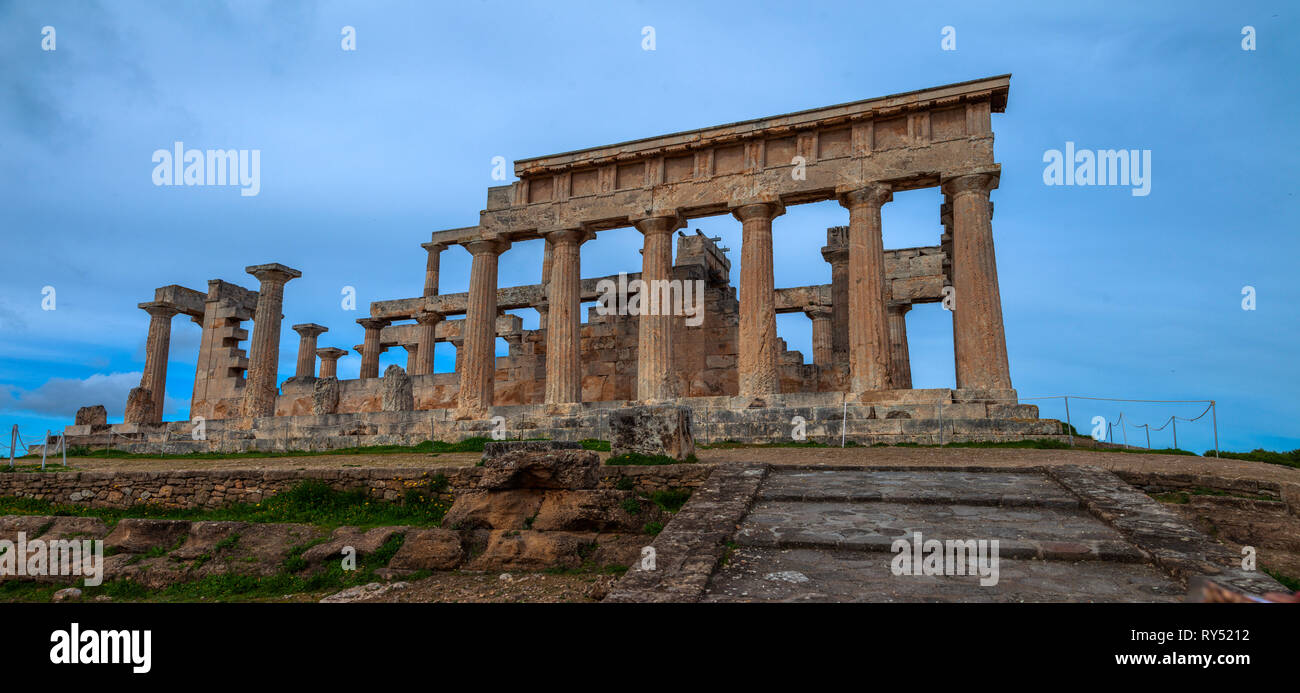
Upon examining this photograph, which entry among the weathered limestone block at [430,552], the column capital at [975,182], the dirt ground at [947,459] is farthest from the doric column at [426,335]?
the weathered limestone block at [430,552]

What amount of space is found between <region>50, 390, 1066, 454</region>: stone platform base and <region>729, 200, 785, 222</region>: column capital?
198 inches

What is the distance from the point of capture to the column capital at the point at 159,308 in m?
30.6

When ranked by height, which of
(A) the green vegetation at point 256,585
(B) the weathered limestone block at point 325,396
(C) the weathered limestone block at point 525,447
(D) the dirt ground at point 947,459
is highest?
(B) the weathered limestone block at point 325,396

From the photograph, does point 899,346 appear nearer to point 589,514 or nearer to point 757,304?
point 757,304

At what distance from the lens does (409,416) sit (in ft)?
66.7

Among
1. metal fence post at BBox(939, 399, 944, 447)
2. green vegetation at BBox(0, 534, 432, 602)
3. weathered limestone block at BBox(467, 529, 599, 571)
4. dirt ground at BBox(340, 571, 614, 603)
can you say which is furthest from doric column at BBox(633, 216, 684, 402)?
dirt ground at BBox(340, 571, 614, 603)

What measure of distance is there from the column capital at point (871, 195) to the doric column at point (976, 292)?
140cm

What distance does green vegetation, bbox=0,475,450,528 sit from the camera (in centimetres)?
1052

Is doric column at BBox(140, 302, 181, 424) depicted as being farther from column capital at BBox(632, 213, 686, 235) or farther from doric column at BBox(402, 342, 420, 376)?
column capital at BBox(632, 213, 686, 235)

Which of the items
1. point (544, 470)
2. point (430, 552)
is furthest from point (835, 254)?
point (430, 552)

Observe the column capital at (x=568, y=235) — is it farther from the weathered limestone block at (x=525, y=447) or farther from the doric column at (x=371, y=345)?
the doric column at (x=371, y=345)

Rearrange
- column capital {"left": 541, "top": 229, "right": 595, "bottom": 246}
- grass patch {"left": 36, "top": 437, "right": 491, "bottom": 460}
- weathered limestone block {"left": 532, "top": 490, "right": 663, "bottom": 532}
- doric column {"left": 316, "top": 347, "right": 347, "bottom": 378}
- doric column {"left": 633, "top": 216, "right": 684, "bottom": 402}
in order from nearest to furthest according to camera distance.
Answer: weathered limestone block {"left": 532, "top": 490, "right": 663, "bottom": 532} → grass patch {"left": 36, "top": 437, "right": 491, "bottom": 460} → doric column {"left": 633, "top": 216, "right": 684, "bottom": 402} → column capital {"left": 541, "top": 229, "right": 595, "bottom": 246} → doric column {"left": 316, "top": 347, "right": 347, "bottom": 378}

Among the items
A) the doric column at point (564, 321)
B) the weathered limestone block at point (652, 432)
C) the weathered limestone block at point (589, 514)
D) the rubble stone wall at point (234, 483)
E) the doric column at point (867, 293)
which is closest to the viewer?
the weathered limestone block at point (589, 514)
